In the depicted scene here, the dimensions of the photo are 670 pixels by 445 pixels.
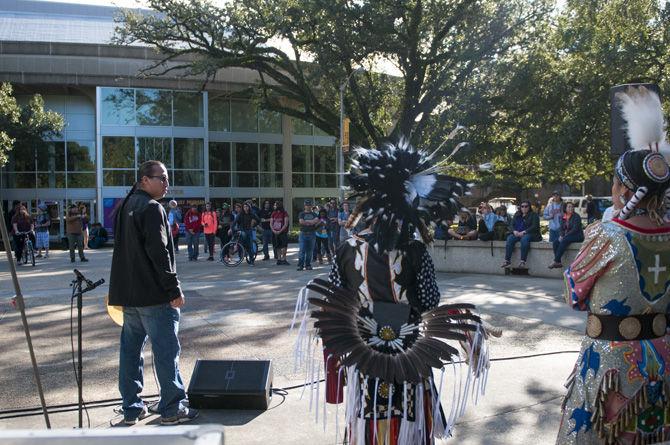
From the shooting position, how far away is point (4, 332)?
25.5ft

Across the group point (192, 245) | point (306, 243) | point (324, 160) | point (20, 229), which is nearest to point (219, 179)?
point (324, 160)

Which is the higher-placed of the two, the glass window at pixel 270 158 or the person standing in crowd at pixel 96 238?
the glass window at pixel 270 158

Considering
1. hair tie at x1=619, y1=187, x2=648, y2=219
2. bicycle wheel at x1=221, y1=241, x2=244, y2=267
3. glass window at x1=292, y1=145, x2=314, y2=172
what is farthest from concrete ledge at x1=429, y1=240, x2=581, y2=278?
glass window at x1=292, y1=145, x2=314, y2=172

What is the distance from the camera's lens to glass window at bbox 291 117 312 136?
134 ft

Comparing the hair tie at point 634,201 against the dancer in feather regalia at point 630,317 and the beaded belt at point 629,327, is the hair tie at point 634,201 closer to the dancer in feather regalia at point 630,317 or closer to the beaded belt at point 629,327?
A: the dancer in feather regalia at point 630,317

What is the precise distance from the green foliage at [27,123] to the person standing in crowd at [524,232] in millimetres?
23787

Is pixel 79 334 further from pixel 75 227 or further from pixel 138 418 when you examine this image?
pixel 75 227

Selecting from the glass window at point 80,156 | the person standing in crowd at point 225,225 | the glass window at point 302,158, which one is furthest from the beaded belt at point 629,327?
the glass window at point 302,158

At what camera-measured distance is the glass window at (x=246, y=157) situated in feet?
126

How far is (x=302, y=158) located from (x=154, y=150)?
9.66 metres

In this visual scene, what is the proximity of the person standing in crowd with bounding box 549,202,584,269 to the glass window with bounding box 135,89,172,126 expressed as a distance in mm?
27165

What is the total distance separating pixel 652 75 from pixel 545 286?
13180 millimetres

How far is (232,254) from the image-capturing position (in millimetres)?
16766

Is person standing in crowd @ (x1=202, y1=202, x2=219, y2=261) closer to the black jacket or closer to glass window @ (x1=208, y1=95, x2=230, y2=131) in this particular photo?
the black jacket
